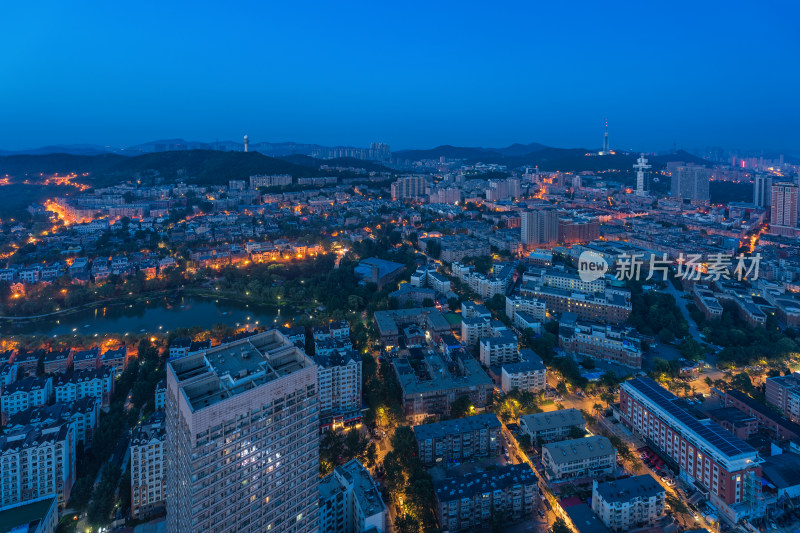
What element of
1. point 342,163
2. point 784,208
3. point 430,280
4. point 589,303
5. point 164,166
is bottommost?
point 589,303

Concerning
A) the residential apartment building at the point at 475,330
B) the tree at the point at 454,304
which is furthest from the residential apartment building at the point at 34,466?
the tree at the point at 454,304

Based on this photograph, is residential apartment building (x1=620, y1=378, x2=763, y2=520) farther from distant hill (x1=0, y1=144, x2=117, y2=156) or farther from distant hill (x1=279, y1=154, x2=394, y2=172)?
distant hill (x1=0, y1=144, x2=117, y2=156)

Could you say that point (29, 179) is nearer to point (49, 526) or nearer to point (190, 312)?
point (190, 312)

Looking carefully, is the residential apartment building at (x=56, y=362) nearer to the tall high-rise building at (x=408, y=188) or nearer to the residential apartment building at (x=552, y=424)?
the residential apartment building at (x=552, y=424)

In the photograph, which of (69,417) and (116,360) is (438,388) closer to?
(69,417)

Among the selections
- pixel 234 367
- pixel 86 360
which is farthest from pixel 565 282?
pixel 86 360

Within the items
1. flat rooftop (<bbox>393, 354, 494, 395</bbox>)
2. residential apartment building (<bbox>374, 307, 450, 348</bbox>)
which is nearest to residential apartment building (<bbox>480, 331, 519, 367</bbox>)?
flat rooftop (<bbox>393, 354, 494, 395</bbox>)

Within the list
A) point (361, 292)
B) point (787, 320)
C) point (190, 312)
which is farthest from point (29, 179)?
point (787, 320)
